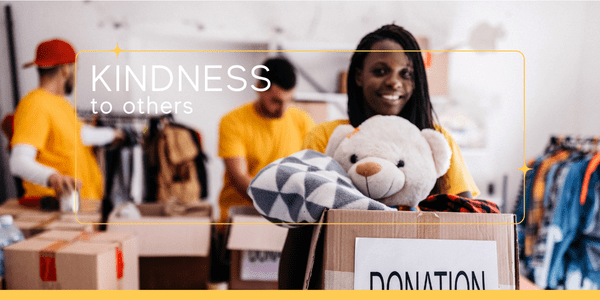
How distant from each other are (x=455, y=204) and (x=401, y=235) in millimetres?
94

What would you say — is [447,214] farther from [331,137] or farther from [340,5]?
[340,5]

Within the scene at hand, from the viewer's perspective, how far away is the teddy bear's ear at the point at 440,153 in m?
0.54

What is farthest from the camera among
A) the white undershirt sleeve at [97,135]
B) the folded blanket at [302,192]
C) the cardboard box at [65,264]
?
the white undershirt sleeve at [97,135]

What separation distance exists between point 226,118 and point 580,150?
1.77m

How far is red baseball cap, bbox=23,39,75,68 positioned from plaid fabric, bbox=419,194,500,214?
118 centimetres

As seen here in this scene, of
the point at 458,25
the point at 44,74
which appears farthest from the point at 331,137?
the point at 458,25

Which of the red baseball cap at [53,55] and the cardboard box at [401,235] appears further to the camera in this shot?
the red baseball cap at [53,55]

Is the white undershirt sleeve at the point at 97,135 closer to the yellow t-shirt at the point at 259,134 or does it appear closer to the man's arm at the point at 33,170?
the man's arm at the point at 33,170

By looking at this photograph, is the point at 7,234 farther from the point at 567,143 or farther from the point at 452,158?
the point at 567,143

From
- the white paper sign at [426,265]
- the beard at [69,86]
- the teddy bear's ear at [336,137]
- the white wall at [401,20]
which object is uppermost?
the white wall at [401,20]

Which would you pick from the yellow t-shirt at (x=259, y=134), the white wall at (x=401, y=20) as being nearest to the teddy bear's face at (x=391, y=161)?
the yellow t-shirt at (x=259, y=134)

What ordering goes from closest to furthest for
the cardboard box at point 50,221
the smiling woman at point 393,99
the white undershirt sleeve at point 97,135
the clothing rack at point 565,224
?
the smiling woman at point 393,99, the cardboard box at point 50,221, the clothing rack at point 565,224, the white undershirt sleeve at point 97,135

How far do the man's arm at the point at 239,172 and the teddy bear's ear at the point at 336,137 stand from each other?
1.12 ft

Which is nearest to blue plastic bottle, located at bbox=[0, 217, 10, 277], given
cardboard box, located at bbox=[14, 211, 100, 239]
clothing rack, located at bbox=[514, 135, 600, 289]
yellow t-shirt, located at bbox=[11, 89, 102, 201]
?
cardboard box, located at bbox=[14, 211, 100, 239]
